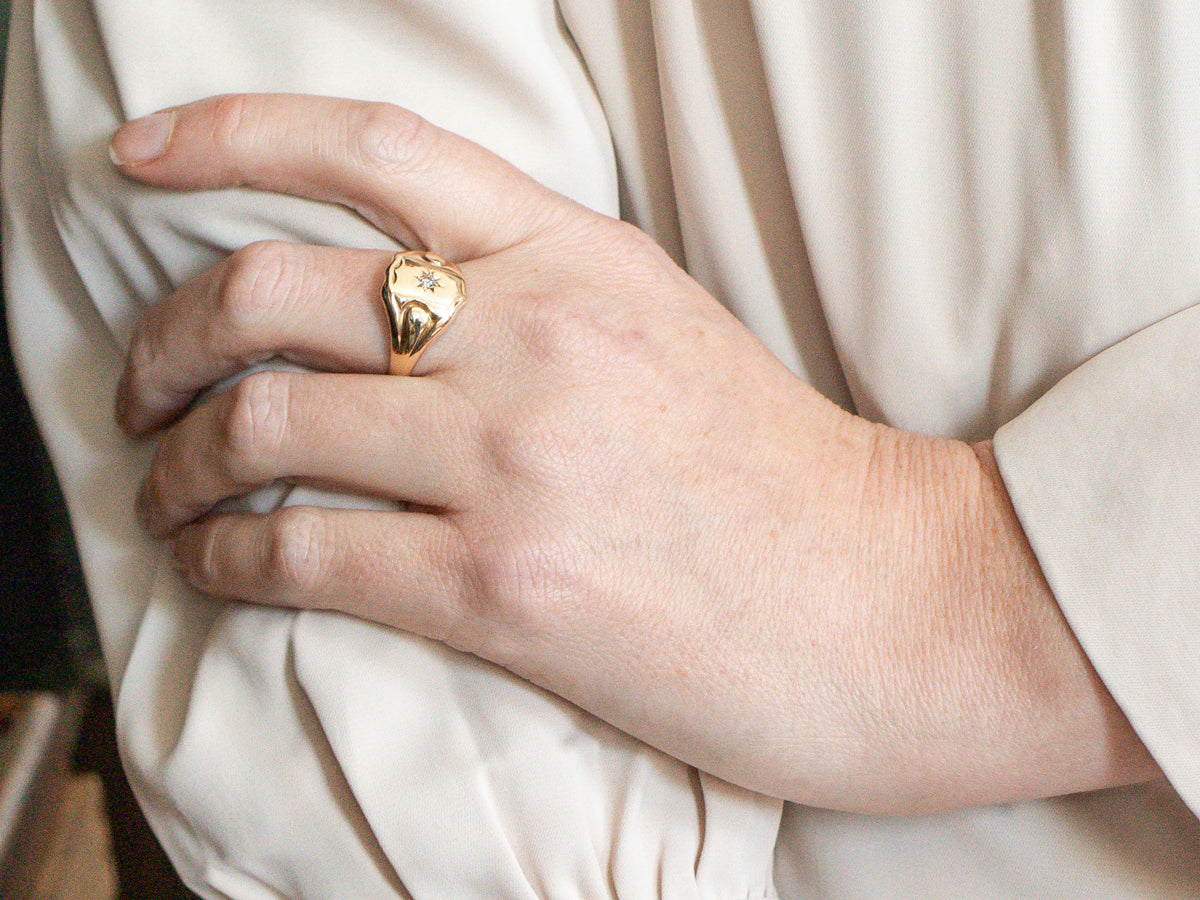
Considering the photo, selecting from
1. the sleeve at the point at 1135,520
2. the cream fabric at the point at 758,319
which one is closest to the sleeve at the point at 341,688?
the cream fabric at the point at 758,319

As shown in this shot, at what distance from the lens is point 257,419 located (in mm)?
564

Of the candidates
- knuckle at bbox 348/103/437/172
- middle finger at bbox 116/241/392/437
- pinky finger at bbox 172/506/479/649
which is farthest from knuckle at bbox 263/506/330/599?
knuckle at bbox 348/103/437/172

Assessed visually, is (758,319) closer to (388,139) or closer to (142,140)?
(388,139)

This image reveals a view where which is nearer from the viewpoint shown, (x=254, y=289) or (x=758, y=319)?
(x=254, y=289)

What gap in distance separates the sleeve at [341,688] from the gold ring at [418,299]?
0.26 feet

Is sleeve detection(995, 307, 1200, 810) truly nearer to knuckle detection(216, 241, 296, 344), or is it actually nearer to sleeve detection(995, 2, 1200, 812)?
sleeve detection(995, 2, 1200, 812)

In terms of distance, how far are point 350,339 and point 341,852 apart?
328 mm

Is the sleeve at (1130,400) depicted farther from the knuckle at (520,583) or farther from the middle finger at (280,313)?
the middle finger at (280,313)

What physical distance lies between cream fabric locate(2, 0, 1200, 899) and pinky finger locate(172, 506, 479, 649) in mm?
38

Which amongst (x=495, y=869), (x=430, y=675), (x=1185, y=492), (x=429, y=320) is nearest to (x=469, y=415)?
(x=429, y=320)

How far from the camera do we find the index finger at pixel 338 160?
0.57 m

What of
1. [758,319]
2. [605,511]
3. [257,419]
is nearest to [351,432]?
[257,419]

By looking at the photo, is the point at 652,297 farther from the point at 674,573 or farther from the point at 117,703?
the point at 117,703

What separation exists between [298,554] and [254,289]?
16 cm
